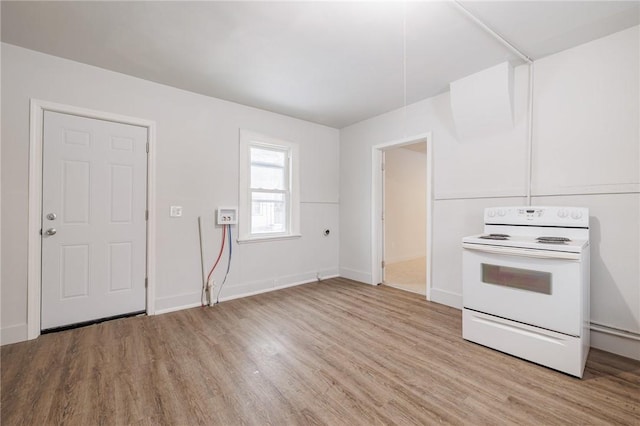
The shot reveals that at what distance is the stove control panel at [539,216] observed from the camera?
2.26 meters

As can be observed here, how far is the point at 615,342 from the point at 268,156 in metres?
4.17

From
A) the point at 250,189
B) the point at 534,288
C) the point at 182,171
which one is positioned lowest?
the point at 534,288

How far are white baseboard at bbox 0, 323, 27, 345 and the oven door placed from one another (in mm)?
3964

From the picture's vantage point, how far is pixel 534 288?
2.05 m

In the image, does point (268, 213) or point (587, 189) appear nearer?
point (587, 189)

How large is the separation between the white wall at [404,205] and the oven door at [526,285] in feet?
10.8

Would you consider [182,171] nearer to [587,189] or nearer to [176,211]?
[176,211]

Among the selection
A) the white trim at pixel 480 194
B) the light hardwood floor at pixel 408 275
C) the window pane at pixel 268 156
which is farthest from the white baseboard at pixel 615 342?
the window pane at pixel 268 156

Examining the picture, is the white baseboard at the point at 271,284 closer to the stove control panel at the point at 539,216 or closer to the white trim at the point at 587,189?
the stove control panel at the point at 539,216

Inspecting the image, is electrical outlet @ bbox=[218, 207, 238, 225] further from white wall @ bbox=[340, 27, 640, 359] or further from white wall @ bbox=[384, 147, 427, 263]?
white wall @ bbox=[384, 147, 427, 263]

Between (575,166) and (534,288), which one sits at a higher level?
(575,166)

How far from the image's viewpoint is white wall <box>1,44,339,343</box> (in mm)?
2393

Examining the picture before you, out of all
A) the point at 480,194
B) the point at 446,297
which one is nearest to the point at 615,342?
the point at 446,297

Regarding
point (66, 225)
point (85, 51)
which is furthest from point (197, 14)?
point (66, 225)
